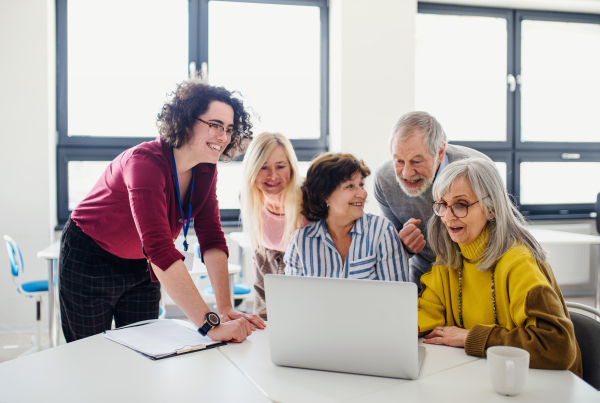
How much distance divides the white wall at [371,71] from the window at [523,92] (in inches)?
16.7

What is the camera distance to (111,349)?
127 centimetres

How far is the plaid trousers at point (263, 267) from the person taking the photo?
219 centimetres

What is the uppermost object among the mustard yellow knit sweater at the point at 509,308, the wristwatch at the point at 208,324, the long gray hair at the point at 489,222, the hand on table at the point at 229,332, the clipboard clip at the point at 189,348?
the long gray hair at the point at 489,222

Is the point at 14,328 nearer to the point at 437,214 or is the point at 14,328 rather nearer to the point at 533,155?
the point at 437,214

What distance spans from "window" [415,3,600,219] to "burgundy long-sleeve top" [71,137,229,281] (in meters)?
3.30

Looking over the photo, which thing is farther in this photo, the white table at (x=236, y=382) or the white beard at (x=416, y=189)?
the white beard at (x=416, y=189)

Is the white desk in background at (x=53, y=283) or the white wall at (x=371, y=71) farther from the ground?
the white wall at (x=371, y=71)

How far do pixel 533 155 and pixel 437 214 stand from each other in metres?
3.89

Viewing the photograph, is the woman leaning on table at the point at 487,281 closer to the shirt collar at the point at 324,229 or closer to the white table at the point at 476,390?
the white table at the point at 476,390

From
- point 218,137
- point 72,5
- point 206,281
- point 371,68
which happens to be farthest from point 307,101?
point 218,137

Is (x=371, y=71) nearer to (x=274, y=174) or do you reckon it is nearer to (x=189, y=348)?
(x=274, y=174)

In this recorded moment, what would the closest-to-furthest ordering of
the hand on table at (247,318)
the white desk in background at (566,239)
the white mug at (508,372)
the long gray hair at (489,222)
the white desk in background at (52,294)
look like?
the white mug at (508,372)
the long gray hair at (489,222)
the hand on table at (247,318)
the white desk in background at (52,294)
the white desk in background at (566,239)

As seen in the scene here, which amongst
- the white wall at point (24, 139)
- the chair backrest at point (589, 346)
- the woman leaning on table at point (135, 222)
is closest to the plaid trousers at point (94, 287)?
the woman leaning on table at point (135, 222)

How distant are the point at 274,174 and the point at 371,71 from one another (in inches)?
92.5
